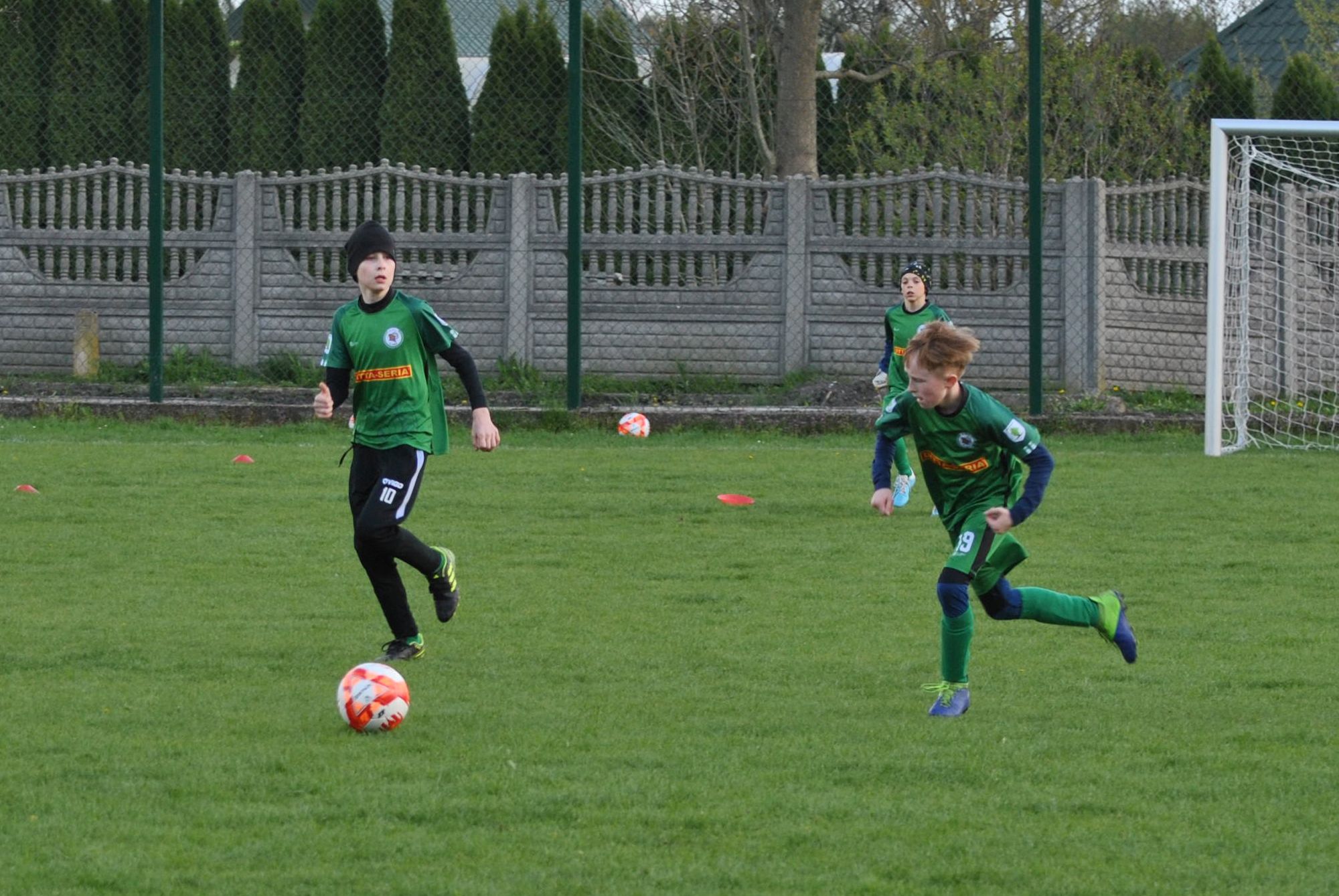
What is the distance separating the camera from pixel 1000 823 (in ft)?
14.6

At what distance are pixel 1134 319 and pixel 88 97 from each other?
10.4 m

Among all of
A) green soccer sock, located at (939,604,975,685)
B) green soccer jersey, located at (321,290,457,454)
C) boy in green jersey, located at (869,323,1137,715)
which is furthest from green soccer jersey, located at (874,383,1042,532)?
green soccer jersey, located at (321,290,457,454)

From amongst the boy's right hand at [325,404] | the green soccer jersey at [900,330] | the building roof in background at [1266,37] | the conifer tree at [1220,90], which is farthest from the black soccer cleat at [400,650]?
the building roof in background at [1266,37]

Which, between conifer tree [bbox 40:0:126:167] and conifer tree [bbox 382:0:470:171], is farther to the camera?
conifer tree [bbox 382:0:470:171]

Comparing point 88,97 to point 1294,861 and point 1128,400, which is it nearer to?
point 1128,400

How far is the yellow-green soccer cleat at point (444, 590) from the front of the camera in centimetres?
688

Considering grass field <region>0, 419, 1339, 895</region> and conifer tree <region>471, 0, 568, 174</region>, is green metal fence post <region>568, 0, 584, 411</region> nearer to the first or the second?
conifer tree <region>471, 0, 568, 174</region>

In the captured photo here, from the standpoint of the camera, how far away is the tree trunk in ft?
66.7

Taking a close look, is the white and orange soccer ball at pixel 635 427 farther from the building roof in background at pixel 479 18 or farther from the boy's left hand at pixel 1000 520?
the boy's left hand at pixel 1000 520

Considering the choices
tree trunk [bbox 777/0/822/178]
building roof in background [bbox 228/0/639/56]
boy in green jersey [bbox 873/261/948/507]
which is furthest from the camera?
building roof in background [bbox 228/0/639/56]

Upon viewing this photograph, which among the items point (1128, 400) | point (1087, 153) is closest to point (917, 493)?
point (1128, 400)

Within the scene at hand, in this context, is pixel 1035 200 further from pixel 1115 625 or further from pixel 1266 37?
pixel 1266 37

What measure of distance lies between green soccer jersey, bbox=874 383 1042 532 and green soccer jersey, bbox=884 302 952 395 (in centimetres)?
537

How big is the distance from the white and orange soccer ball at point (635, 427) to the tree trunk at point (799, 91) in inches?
255
